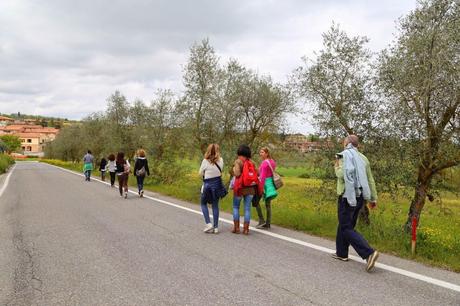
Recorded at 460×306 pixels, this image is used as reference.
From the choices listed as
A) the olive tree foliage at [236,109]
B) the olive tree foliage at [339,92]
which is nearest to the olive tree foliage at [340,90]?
the olive tree foliage at [339,92]

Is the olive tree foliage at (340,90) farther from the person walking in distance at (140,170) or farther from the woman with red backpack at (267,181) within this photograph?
the person walking in distance at (140,170)

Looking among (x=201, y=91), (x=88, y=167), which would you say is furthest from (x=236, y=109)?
(x=88, y=167)

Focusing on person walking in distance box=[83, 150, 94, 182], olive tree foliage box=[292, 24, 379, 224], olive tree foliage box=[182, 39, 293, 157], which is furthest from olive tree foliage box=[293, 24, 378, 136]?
person walking in distance box=[83, 150, 94, 182]

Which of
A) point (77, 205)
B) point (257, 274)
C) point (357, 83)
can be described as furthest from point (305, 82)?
point (77, 205)

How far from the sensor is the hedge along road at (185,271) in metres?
4.32

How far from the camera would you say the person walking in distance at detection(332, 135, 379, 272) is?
5602mm

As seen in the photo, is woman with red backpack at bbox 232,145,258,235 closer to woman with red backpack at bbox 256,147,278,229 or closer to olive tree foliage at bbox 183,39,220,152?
woman with red backpack at bbox 256,147,278,229

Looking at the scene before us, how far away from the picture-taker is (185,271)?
17.3 feet

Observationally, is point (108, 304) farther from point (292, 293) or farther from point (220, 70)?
point (220, 70)

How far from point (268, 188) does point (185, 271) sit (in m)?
3.65

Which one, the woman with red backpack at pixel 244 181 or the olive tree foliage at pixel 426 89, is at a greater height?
the olive tree foliage at pixel 426 89

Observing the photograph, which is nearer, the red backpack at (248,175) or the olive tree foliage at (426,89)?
the olive tree foliage at (426,89)

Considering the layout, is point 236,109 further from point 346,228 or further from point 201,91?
point 346,228

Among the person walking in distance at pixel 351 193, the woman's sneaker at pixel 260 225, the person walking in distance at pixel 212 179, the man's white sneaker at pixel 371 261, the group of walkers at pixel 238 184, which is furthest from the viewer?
the woman's sneaker at pixel 260 225
